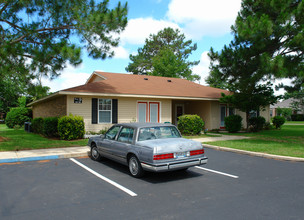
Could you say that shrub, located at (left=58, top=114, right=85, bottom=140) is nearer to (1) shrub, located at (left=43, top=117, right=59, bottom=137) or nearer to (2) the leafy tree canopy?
(1) shrub, located at (left=43, top=117, right=59, bottom=137)

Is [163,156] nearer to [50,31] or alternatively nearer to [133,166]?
[133,166]

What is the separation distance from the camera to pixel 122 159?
273 inches

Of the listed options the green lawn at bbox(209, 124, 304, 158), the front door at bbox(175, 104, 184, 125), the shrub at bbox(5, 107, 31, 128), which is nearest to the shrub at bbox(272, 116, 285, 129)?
the green lawn at bbox(209, 124, 304, 158)

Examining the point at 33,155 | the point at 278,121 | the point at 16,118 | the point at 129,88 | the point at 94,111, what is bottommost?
the point at 33,155

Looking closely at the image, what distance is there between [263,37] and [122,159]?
34.2 feet

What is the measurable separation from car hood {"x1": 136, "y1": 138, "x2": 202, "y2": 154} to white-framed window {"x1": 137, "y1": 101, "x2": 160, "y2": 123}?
1059 cm

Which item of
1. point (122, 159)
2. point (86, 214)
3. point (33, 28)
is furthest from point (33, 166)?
point (33, 28)

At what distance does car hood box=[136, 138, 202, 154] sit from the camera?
6042 mm

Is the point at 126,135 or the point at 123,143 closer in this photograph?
the point at 123,143

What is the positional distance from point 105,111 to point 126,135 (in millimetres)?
9174

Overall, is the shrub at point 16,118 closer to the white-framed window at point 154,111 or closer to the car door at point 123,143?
the white-framed window at point 154,111

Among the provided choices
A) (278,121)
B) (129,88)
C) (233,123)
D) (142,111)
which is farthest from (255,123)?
(129,88)

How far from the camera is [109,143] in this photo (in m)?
7.64

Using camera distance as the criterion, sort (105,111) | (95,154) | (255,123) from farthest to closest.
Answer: (255,123) < (105,111) < (95,154)
